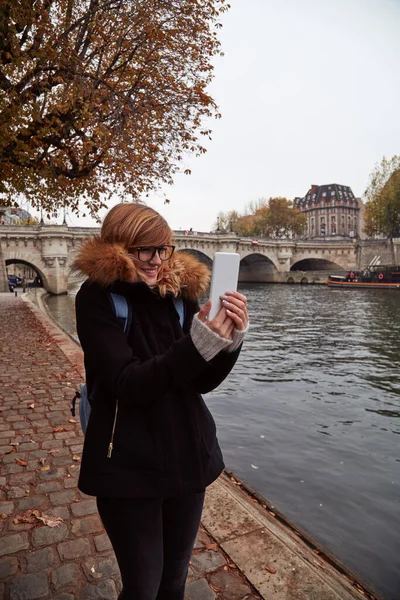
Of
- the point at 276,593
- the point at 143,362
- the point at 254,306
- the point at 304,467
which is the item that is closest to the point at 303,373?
the point at 304,467

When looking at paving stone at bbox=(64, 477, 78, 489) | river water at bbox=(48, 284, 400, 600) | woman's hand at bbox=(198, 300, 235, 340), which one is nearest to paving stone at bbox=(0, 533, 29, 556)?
paving stone at bbox=(64, 477, 78, 489)

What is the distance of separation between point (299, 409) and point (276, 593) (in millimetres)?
5845

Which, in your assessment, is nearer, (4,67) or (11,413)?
(11,413)

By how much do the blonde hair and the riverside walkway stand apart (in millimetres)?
2075

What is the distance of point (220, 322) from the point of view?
151 centimetres

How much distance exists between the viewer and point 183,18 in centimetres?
994

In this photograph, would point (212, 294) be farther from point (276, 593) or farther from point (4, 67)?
point (4, 67)

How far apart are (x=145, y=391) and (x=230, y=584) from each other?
1815 mm

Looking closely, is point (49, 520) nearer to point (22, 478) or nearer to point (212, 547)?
point (22, 478)

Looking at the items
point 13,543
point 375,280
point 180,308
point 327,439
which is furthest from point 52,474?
point 375,280

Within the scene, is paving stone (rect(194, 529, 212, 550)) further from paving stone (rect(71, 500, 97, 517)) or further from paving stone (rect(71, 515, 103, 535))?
paving stone (rect(71, 500, 97, 517))

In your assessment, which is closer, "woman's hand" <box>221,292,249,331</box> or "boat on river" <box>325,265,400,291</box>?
"woman's hand" <box>221,292,249,331</box>

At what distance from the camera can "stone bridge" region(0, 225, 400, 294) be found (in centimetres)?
3669

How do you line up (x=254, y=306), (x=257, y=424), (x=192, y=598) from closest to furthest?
1. (x=192, y=598)
2. (x=257, y=424)
3. (x=254, y=306)
